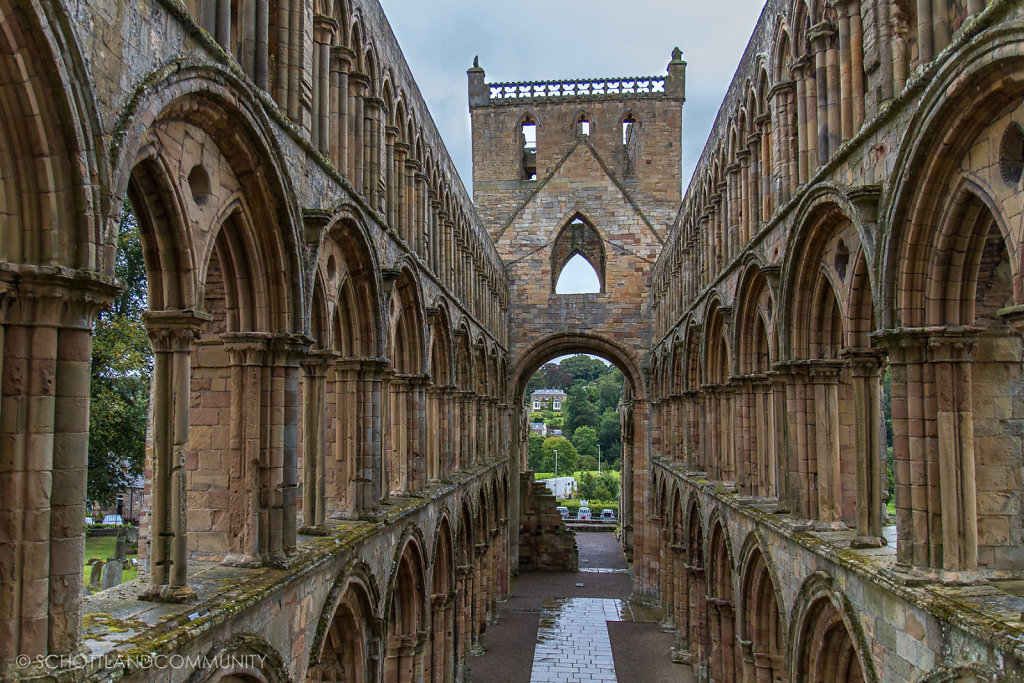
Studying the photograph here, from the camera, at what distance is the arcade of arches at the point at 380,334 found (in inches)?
181

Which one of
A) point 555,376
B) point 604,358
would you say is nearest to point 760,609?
point 604,358

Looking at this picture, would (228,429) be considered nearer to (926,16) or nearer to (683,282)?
(926,16)

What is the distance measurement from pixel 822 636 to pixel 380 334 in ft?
22.9

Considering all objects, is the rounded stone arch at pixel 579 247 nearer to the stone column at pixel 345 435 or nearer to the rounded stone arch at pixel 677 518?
the rounded stone arch at pixel 677 518

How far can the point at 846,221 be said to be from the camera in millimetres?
9188

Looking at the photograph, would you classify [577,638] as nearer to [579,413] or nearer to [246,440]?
[246,440]

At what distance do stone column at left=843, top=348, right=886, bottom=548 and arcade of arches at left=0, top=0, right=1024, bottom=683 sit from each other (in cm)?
3

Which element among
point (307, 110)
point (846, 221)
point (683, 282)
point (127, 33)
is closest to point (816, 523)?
point (846, 221)

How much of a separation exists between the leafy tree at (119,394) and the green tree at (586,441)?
225 feet

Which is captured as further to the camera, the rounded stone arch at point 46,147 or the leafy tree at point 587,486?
the leafy tree at point 587,486

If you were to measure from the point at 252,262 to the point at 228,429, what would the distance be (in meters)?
1.95

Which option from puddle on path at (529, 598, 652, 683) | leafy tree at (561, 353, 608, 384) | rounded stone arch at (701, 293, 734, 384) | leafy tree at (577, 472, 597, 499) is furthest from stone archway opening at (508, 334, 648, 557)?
leafy tree at (561, 353, 608, 384)

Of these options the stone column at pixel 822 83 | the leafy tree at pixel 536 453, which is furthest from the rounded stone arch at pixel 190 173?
the leafy tree at pixel 536 453

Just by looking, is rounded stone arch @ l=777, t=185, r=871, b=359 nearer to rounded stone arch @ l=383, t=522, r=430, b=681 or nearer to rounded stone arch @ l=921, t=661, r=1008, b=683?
rounded stone arch @ l=921, t=661, r=1008, b=683
